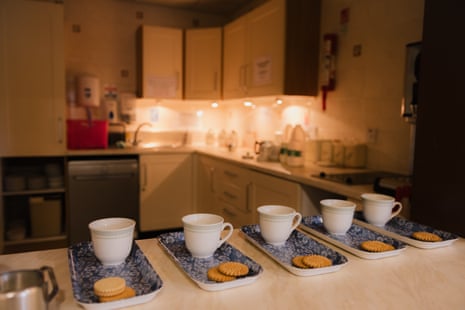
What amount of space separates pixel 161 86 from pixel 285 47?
1597 millimetres

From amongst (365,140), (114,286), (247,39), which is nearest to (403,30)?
(365,140)

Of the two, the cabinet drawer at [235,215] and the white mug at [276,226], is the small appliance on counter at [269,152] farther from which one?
the white mug at [276,226]

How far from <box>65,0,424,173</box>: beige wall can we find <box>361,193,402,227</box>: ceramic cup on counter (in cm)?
123

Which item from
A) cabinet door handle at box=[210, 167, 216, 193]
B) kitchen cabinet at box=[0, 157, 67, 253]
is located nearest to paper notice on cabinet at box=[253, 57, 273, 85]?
cabinet door handle at box=[210, 167, 216, 193]

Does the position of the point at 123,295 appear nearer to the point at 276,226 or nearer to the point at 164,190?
the point at 276,226

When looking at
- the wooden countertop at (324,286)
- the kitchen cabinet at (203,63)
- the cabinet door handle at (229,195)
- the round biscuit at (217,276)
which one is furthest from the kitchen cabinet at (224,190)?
the round biscuit at (217,276)

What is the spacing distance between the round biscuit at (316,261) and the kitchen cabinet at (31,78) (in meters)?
3.00

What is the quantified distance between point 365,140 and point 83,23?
3.01 metres

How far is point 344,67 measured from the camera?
2742mm

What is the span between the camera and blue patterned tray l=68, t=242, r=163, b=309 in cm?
70

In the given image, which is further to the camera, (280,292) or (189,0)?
(189,0)

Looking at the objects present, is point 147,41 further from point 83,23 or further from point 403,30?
point 403,30

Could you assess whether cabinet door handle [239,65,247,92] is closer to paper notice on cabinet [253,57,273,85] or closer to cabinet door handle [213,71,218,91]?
paper notice on cabinet [253,57,273,85]

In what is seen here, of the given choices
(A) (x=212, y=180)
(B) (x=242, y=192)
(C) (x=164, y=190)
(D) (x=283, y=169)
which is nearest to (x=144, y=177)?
(C) (x=164, y=190)
